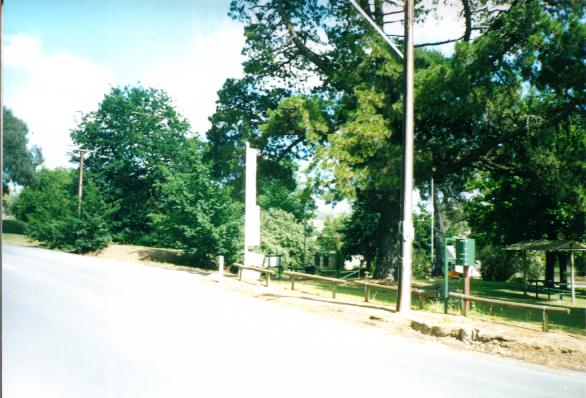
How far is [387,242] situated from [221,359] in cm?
1641

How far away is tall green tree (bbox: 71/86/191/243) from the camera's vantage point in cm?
4541

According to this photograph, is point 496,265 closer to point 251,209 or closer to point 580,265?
point 580,265

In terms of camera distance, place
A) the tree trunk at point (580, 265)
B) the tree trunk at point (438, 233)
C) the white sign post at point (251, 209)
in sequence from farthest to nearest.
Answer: the tree trunk at point (438, 233) → the tree trunk at point (580, 265) → the white sign post at point (251, 209)

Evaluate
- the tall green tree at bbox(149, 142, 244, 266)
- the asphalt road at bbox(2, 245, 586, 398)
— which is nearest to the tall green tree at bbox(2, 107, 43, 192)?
the asphalt road at bbox(2, 245, 586, 398)

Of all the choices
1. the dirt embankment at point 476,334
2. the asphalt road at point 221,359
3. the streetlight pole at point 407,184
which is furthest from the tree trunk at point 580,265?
the asphalt road at point 221,359

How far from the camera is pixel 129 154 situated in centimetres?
4603

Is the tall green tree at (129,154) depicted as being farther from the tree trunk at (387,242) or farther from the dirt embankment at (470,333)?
the dirt embankment at (470,333)

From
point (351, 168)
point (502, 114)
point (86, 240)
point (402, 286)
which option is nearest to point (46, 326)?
point (402, 286)

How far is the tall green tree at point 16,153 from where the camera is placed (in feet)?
16.9

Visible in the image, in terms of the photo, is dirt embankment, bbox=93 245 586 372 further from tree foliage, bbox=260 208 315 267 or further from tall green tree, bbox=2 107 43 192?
tree foliage, bbox=260 208 315 267

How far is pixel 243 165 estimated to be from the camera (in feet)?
70.5

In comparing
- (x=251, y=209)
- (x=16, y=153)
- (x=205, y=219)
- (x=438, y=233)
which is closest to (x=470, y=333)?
(x=16, y=153)

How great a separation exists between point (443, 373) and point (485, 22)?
15.5 meters

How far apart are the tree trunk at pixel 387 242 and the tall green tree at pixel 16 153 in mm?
17010
